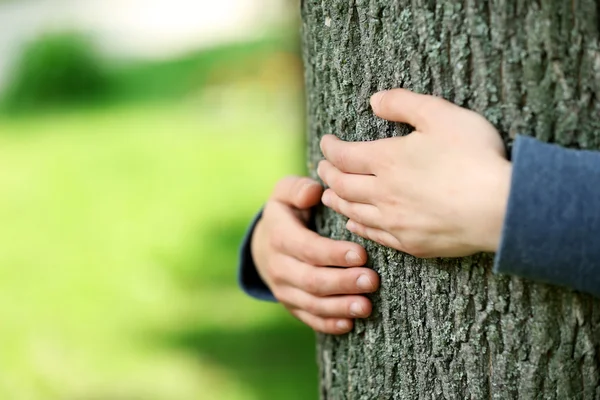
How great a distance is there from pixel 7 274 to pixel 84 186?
1034 millimetres

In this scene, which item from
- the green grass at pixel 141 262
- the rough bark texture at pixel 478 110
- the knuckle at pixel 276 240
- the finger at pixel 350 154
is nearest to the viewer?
the rough bark texture at pixel 478 110

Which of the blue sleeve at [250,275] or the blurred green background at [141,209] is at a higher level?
the blue sleeve at [250,275]

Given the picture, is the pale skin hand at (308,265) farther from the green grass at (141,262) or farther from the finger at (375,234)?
the green grass at (141,262)

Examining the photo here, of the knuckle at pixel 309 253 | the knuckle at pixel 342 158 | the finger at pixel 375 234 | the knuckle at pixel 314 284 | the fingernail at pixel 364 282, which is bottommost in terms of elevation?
the knuckle at pixel 314 284

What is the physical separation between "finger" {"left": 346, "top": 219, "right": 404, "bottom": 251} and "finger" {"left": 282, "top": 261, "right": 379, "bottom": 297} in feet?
0.22

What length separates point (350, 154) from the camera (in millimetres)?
1088

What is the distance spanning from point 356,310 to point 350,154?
261 millimetres

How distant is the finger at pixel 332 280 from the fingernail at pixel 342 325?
0.20ft

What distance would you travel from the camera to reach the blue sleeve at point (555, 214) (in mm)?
848

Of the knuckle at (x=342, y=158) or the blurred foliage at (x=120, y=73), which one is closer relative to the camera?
the knuckle at (x=342, y=158)

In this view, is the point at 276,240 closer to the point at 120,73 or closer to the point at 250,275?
the point at 250,275

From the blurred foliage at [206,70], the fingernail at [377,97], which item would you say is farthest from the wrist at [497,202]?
the blurred foliage at [206,70]

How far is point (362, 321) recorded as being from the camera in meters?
1.22

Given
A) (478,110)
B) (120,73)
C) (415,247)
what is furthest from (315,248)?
(120,73)
